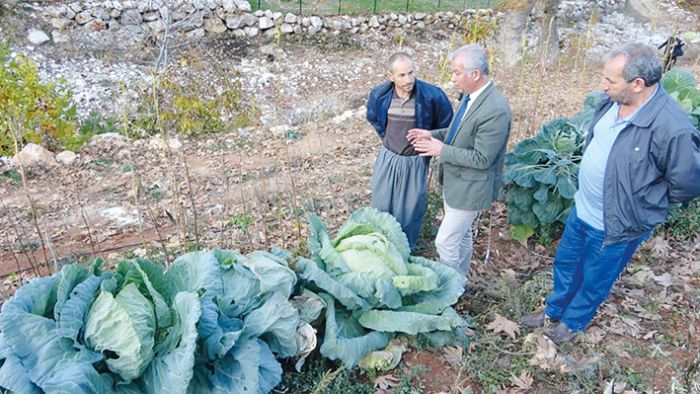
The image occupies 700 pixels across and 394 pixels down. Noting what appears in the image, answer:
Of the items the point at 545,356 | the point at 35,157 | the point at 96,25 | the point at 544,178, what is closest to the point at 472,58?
the point at 544,178

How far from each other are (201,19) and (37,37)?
327 centimetres

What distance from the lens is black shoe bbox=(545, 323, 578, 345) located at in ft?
11.8

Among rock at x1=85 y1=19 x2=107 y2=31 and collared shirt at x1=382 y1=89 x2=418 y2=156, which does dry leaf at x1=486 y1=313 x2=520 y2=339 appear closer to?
collared shirt at x1=382 y1=89 x2=418 y2=156

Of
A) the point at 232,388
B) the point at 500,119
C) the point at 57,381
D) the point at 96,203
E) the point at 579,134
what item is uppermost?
the point at 500,119

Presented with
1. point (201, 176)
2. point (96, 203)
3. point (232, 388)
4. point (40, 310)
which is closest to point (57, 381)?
point (40, 310)

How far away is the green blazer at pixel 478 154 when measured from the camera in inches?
132

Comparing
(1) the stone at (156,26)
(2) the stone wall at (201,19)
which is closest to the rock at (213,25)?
(2) the stone wall at (201,19)

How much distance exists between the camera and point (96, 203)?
5.94 metres

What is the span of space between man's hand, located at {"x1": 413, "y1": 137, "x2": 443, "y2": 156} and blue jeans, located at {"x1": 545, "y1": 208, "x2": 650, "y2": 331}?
94 cm

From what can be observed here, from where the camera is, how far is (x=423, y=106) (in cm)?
385

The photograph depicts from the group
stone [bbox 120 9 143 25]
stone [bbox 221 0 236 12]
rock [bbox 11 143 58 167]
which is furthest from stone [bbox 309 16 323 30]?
rock [bbox 11 143 58 167]

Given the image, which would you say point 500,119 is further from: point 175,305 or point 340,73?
point 340,73

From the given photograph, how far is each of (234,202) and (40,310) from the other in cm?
295

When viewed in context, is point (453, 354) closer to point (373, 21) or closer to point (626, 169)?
point (626, 169)
